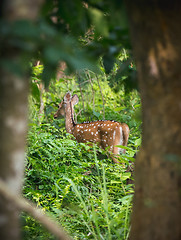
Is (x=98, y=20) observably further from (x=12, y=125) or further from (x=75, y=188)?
(x=75, y=188)

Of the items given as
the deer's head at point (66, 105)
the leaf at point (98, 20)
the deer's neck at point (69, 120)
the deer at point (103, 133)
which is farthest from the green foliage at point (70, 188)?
the deer's head at point (66, 105)

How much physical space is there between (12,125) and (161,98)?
25.9 inches

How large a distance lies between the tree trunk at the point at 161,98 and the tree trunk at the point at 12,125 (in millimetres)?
518

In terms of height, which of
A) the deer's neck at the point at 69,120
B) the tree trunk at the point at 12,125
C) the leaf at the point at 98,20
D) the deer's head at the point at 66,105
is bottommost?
the tree trunk at the point at 12,125

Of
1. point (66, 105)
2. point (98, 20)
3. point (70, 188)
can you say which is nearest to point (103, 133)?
point (66, 105)

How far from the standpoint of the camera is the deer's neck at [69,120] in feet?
24.3

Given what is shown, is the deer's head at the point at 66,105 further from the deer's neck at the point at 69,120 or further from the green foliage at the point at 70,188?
the green foliage at the point at 70,188

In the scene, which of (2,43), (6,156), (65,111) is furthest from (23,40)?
(65,111)

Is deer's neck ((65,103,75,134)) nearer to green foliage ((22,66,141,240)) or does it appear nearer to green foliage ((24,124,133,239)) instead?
green foliage ((22,66,141,240))

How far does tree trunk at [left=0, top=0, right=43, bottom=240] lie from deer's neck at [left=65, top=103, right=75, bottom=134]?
5.82m

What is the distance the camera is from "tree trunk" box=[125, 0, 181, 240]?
1716 mm

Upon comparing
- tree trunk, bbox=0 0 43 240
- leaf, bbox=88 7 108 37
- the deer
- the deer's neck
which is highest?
the deer's neck

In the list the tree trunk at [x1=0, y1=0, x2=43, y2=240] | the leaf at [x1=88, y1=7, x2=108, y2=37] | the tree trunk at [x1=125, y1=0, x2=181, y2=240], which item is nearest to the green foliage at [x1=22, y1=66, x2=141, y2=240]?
the leaf at [x1=88, y1=7, x2=108, y2=37]

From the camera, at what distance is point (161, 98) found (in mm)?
1732
